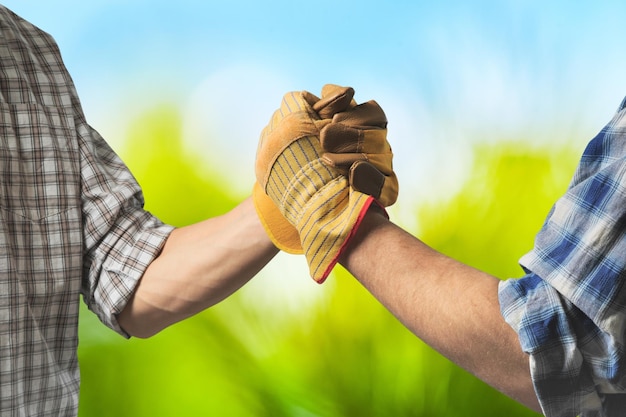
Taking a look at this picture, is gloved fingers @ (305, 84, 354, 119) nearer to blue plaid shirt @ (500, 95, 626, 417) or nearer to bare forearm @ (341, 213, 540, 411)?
bare forearm @ (341, 213, 540, 411)

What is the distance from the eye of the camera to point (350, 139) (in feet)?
3.27

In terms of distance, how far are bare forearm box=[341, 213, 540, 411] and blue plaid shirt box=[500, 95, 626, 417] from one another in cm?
2

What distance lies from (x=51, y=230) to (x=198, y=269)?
9.5 inches

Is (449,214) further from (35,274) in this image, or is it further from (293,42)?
(35,274)

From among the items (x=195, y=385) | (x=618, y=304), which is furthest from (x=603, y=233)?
(x=195, y=385)

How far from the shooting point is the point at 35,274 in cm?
119

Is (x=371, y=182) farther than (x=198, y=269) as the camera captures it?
No

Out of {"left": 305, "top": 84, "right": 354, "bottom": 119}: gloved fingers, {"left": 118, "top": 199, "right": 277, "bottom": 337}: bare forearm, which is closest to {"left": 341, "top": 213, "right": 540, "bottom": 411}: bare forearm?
{"left": 305, "top": 84, "right": 354, "bottom": 119}: gloved fingers

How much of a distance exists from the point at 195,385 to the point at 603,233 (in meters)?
1.39

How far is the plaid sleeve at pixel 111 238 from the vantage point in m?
1.24

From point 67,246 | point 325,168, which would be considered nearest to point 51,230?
point 67,246

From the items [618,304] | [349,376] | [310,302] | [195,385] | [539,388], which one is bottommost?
[195,385]

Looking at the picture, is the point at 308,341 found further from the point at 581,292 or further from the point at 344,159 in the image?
the point at 581,292

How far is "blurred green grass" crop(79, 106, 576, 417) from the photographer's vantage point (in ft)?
5.72
